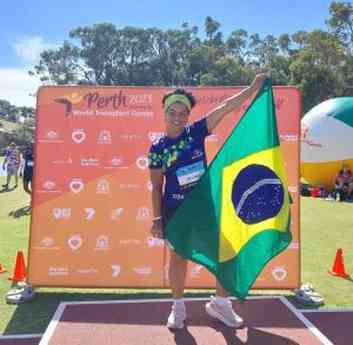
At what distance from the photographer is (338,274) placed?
7.25 metres

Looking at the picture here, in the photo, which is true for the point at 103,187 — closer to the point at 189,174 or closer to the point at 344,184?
the point at 189,174

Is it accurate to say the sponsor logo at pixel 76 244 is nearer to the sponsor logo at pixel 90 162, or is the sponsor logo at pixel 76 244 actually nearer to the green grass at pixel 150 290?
the green grass at pixel 150 290

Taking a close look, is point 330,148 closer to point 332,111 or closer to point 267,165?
point 332,111

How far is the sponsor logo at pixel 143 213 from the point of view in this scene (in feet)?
20.3

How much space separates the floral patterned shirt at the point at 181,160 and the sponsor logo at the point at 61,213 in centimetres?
177

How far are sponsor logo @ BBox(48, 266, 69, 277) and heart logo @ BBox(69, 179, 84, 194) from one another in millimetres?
922

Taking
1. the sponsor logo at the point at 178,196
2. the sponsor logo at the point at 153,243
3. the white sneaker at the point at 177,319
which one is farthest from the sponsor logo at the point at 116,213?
the white sneaker at the point at 177,319

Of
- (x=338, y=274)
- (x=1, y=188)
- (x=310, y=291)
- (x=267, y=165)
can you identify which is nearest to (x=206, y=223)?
(x=267, y=165)

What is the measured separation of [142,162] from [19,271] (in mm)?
2297

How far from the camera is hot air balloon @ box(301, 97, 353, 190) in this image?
16.4 m

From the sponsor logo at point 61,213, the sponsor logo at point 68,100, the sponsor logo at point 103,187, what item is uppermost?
the sponsor logo at point 68,100

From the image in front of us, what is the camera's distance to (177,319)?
491 centimetres

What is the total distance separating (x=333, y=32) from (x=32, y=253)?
139ft

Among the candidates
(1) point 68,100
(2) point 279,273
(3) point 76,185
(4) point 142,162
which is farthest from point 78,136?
(2) point 279,273
